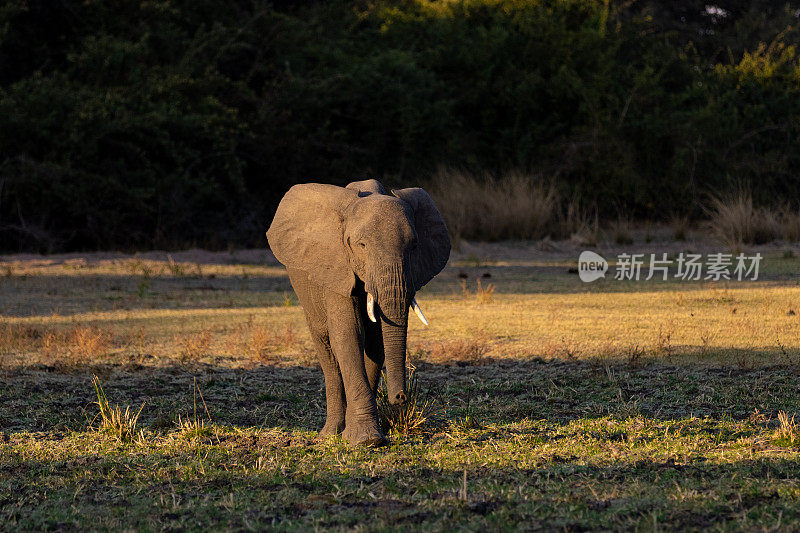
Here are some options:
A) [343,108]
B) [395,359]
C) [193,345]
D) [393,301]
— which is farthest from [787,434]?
[343,108]

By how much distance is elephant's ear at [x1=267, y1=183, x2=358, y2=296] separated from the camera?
567 centimetres

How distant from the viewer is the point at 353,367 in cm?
572

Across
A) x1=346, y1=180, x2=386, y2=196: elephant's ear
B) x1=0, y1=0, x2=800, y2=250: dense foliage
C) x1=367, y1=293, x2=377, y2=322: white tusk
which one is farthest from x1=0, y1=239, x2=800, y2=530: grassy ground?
x1=0, y1=0, x2=800, y2=250: dense foliage

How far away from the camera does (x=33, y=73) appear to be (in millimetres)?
22969

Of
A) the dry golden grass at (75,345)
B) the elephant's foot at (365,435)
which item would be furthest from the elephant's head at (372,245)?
the dry golden grass at (75,345)

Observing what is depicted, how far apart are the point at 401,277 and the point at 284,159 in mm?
19945

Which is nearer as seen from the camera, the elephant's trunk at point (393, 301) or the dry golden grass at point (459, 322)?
the elephant's trunk at point (393, 301)

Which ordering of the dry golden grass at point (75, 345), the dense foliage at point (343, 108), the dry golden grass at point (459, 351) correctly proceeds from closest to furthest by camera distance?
the dry golden grass at point (459, 351)
the dry golden grass at point (75, 345)
the dense foliage at point (343, 108)

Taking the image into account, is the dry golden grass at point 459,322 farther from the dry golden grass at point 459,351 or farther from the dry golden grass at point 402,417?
the dry golden grass at point 402,417

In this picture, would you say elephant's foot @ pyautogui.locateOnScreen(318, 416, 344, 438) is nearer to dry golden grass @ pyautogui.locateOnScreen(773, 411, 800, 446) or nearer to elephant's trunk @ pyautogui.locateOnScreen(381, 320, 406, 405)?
elephant's trunk @ pyautogui.locateOnScreen(381, 320, 406, 405)

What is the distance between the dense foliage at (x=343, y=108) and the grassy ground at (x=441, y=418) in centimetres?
864

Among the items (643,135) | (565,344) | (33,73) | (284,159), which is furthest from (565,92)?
(565,344)

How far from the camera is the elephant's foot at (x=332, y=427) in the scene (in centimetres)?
602

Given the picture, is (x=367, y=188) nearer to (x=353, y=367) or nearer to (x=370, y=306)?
(x=370, y=306)
